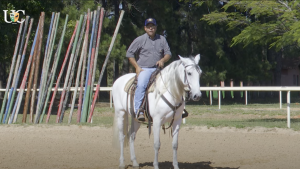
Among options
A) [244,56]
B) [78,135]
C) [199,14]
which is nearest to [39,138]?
[78,135]

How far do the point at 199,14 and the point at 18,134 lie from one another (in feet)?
74.7

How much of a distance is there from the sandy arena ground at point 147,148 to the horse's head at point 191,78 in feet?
6.15

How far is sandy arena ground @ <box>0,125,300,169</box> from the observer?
877 cm


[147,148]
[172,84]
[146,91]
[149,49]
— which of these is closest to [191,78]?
[172,84]

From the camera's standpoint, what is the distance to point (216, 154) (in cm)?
1002

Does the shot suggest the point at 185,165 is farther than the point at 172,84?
Yes

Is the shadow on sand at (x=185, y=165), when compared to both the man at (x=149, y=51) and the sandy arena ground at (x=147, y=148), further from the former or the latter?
the man at (x=149, y=51)

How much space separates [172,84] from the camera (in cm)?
773

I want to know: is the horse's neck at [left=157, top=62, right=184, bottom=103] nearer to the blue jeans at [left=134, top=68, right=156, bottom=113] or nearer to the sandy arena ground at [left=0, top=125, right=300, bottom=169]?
the blue jeans at [left=134, top=68, right=156, bottom=113]

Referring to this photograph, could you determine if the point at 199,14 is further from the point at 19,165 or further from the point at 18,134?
the point at 19,165

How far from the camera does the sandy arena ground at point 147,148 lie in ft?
28.8

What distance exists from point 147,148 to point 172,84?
363cm

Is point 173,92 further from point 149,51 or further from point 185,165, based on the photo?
point 185,165

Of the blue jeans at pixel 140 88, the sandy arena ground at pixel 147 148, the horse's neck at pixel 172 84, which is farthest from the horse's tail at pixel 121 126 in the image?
the horse's neck at pixel 172 84
